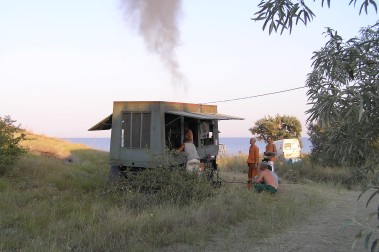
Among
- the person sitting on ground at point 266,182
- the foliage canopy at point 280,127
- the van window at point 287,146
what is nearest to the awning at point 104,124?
the person sitting on ground at point 266,182

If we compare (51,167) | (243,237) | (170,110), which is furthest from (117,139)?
(243,237)

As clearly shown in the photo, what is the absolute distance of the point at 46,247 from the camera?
18.5 feet

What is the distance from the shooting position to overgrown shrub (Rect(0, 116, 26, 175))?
38.4 ft

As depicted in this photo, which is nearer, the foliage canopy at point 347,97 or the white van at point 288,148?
the foliage canopy at point 347,97

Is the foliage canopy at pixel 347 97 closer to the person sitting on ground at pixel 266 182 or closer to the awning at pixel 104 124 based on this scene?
the person sitting on ground at pixel 266 182

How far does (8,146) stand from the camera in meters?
12.1

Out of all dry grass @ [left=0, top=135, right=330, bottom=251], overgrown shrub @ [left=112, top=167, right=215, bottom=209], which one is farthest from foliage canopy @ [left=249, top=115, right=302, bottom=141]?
overgrown shrub @ [left=112, top=167, right=215, bottom=209]

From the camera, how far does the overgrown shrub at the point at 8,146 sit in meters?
11.7

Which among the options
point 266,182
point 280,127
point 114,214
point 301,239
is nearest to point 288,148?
point 280,127

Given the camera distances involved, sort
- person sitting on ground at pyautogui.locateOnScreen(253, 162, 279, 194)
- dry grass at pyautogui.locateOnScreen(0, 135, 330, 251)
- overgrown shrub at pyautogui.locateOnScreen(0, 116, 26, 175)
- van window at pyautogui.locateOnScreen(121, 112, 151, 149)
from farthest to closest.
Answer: overgrown shrub at pyautogui.locateOnScreen(0, 116, 26, 175), person sitting on ground at pyautogui.locateOnScreen(253, 162, 279, 194), van window at pyautogui.locateOnScreen(121, 112, 151, 149), dry grass at pyautogui.locateOnScreen(0, 135, 330, 251)

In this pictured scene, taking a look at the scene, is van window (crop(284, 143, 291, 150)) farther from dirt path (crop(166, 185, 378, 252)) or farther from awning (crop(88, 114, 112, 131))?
dirt path (crop(166, 185, 378, 252))

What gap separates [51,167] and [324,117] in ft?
38.1

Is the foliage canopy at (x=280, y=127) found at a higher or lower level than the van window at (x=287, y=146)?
higher

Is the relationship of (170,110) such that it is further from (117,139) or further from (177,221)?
(177,221)
